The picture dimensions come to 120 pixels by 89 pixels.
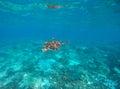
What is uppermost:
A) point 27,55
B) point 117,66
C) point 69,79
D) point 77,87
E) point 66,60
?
point 27,55

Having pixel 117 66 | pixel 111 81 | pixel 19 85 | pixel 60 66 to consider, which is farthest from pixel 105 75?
pixel 19 85

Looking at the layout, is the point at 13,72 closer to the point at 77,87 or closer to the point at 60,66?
the point at 60,66

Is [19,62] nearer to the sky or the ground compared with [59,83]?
nearer to the sky

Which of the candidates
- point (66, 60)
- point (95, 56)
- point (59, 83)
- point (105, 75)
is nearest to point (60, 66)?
point (66, 60)

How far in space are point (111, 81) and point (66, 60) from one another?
507 centimetres

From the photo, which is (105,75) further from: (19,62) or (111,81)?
(19,62)

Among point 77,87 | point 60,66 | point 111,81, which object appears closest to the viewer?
point 77,87

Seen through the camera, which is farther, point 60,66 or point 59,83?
point 60,66

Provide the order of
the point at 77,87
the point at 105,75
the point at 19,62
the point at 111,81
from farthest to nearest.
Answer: the point at 19,62
the point at 105,75
the point at 111,81
the point at 77,87

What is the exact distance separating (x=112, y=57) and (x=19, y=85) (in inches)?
412

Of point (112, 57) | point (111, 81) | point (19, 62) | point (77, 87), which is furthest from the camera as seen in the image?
point (112, 57)

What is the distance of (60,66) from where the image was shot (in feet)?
48.6

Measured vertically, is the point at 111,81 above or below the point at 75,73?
below

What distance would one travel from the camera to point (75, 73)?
13562 mm
